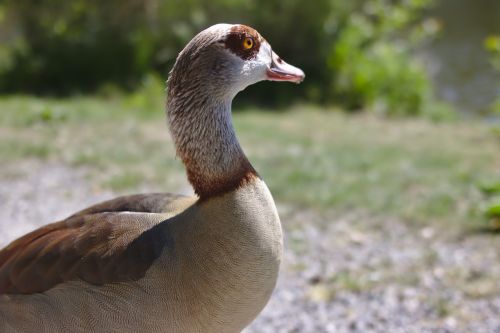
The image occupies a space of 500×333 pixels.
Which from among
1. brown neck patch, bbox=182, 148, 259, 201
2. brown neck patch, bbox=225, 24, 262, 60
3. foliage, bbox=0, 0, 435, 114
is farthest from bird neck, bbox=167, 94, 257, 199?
foliage, bbox=0, 0, 435, 114

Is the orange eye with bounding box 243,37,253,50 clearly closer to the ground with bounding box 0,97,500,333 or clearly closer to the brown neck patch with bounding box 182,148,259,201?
the brown neck patch with bounding box 182,148,259,201

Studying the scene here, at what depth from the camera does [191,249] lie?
2588mm

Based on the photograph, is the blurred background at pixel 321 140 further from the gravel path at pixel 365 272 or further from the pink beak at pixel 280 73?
the pink beak at pixel 280 73

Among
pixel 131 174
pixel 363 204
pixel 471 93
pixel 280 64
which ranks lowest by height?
pixel 471 93

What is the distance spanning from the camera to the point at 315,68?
10.7 meters

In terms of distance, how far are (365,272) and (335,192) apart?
4.69ft

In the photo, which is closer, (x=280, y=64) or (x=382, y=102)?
(x=280, y=64)

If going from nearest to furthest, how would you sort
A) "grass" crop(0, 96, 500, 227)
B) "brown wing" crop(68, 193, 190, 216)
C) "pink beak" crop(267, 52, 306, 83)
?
1. "pink beak" crop(267, 52, 306, 83)
2. "brown wing" crop(68, 193, 190, 216)
3. "grass" crop(0, 96, 500, 227)

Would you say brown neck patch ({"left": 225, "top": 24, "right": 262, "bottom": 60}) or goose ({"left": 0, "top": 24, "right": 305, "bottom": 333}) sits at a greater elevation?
brown neck patch ({"left": 225, "top": 24, "right": 262, "bottom": 60})

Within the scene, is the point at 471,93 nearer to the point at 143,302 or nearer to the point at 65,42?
the point at 65,42

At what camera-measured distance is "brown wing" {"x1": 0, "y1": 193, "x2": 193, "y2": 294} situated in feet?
8.62

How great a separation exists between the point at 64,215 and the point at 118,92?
5.02 meters

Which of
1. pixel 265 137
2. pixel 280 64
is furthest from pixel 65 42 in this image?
pixel 280 64

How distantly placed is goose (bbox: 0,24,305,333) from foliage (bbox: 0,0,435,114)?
7496 mm
